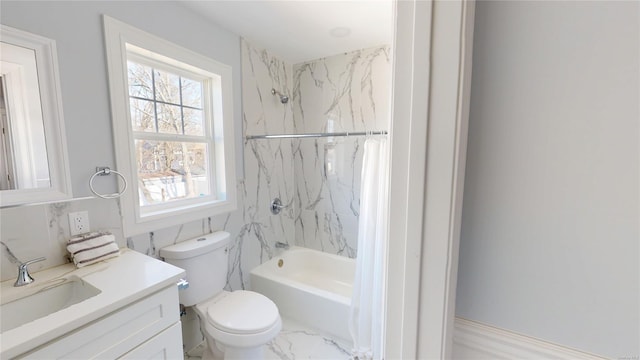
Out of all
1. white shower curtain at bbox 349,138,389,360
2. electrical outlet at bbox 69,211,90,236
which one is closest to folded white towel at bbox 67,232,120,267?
electrical outlet at bbox 69,211,90,236

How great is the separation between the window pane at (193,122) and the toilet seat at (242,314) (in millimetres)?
1197

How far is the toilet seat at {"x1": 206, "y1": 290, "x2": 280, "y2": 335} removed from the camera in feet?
4.78

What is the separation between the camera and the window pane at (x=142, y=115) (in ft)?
5.21

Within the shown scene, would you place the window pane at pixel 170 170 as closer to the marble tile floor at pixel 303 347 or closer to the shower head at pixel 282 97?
the shower head at pixel 282 97

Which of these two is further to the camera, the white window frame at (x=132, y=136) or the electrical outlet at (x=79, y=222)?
the white window frame at (x=132, y=136)

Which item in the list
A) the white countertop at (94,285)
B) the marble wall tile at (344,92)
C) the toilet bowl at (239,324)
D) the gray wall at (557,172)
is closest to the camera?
the gray wall at (557,172)

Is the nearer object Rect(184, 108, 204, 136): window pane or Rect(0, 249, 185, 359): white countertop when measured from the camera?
Rect(0, 249, 185, 359): white countertop

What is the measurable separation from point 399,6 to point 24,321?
1.63 metres

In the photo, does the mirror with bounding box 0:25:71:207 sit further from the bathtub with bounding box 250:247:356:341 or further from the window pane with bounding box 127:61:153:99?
the bathtub with bounding box 250:247:356:341

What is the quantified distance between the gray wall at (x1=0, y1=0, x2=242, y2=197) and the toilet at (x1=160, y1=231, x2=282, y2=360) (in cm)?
65

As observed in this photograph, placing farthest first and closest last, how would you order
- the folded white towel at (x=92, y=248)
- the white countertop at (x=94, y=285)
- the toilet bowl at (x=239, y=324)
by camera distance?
the toilet bowl at (x=239, y=324), the folded white towel at (x=92, y=248), the white countertop at (x=94, y=285)

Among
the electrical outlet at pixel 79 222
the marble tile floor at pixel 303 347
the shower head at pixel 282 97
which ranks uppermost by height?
the shower head at pixel 282 97

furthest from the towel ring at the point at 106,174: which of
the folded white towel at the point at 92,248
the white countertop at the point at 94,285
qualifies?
the white countertop at the point at 94,285

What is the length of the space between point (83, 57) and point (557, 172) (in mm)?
1821
